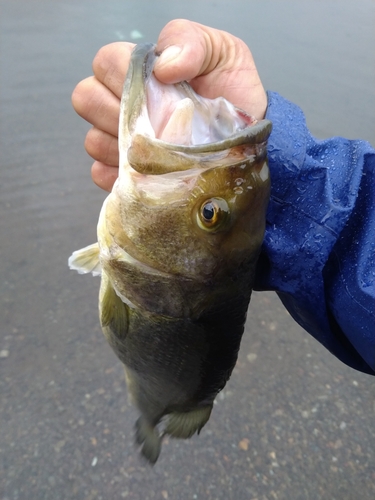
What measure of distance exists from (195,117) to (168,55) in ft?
0.68

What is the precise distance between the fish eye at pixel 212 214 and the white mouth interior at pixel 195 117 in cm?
19

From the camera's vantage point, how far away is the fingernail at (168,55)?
4.58 feet

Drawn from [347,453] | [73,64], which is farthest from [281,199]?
[73,64]

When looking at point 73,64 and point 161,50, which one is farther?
point 73,64

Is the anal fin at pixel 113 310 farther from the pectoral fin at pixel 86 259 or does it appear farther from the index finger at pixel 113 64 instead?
the index finger at pixel 113 64

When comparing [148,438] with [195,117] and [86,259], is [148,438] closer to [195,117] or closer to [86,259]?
[86,259]

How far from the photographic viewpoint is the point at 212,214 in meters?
1.29

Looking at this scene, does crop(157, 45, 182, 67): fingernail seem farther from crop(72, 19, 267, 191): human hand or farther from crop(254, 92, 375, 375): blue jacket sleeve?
crop(254, 92, 375, 375): blue jacket sleeve

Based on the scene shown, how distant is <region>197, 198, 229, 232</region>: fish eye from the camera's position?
1.29 meters

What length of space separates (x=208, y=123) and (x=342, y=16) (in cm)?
921

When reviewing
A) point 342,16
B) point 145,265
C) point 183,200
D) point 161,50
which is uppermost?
point 161,50

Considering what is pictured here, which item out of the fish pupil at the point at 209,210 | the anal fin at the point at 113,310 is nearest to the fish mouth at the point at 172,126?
the fish pupil at the point at 209,210

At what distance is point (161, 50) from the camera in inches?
59.4

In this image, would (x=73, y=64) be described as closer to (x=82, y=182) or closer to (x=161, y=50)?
(x=82, y=182)
